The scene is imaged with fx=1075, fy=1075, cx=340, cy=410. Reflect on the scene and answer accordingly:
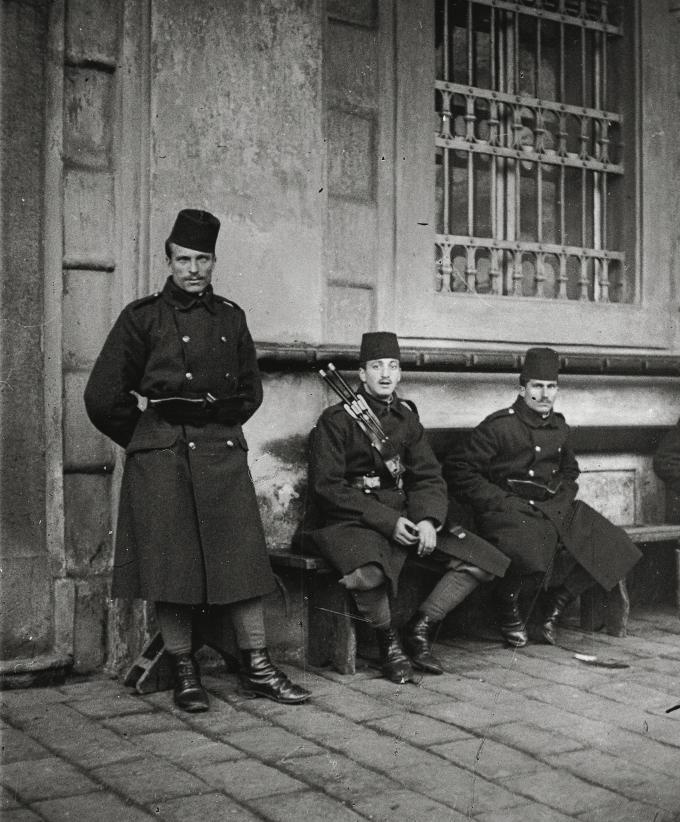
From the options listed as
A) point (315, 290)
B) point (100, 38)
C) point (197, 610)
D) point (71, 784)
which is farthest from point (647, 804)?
point (100, 38)

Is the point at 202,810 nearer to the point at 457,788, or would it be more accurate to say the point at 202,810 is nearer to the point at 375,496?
the point at 457,788

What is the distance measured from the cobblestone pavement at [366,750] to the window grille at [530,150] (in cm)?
257

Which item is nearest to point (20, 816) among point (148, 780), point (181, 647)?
point (148, 780)

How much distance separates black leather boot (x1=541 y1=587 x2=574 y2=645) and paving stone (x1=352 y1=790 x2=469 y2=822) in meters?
2.58

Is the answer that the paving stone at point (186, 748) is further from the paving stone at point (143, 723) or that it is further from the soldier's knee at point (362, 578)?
the soldier's knee at point (362, 578)

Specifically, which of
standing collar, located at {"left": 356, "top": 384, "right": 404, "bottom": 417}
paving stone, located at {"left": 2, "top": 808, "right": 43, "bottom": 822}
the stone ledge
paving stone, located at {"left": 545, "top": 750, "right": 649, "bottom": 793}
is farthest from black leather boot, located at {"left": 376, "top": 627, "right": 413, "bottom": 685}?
paving stone, located at {"left": 2, "top": 808, "right": 43, "bottom": 822}

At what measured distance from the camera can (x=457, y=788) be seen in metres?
3.39

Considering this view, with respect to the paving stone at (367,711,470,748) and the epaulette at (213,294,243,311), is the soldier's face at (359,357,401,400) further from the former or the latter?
the paving stone at (367,711,470,748)

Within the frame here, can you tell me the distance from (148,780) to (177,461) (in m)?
1.46

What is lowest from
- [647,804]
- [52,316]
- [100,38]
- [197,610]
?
[647,804]

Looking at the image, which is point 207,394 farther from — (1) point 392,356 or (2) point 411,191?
(2) point 411,191

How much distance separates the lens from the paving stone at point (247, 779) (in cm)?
334

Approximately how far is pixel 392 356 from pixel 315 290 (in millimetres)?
577

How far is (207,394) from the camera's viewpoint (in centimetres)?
460
